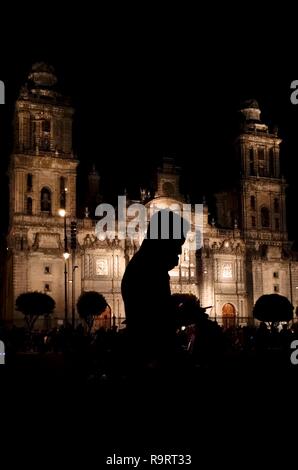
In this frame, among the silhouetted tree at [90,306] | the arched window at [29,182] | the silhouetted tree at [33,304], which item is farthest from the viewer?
the arched window at [29,182]

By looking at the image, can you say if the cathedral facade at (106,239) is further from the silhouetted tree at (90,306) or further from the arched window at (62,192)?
the silhouetted tree at (90,306)

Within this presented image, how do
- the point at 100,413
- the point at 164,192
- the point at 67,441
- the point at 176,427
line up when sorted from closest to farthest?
the point at 67,441 < the point at 176,427 < the point at 100,413 < the point at 164,192

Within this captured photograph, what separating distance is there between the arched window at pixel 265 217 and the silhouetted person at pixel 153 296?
49.2 metres

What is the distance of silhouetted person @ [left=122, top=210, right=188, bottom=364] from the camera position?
37.1 feet

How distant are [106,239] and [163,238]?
41.1 m

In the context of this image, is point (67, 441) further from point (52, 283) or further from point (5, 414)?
point (52, 283)

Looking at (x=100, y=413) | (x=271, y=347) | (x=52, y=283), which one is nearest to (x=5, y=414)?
(x=100, y=413)

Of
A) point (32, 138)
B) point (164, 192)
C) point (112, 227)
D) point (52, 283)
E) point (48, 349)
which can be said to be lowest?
point (48, 349)

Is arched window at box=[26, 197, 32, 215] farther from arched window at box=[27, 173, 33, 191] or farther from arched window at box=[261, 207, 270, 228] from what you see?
arched window at box=[261, 207, 270, 228]

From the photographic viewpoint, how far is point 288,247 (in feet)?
Result: 196

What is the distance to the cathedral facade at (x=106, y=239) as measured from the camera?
50438 millimetres

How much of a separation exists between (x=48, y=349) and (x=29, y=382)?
11926mm

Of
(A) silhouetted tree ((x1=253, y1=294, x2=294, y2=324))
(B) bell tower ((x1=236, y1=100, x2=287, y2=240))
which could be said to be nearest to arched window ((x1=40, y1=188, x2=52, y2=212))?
(B) bell tower ((x1=236, y1=100, x2=287, y2=240))

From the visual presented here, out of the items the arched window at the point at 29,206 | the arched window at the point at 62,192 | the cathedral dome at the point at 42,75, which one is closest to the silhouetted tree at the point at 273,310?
the arched window at the point at 62,192
